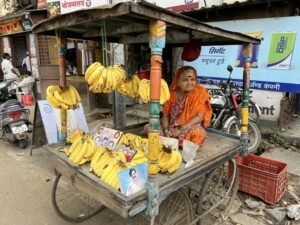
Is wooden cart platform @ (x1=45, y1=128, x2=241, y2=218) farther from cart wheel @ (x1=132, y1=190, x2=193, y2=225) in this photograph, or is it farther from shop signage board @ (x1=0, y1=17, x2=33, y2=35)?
shop signage board @ (x1=0, y1=17, x2=33, y2=35)

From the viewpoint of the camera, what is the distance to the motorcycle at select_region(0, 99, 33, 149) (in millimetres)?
5152

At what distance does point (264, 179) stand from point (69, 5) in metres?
6.53

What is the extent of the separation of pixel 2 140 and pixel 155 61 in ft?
17.2

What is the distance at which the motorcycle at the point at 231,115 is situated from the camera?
4695mm

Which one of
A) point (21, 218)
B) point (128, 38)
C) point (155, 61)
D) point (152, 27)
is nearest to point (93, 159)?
point (155, 61)

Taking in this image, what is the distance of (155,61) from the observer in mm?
1931

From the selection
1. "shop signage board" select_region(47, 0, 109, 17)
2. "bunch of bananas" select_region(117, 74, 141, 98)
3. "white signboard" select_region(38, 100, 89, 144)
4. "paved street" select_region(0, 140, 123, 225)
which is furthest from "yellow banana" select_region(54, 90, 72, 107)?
"shop signage board" select_region(47, 0, 109, 17)

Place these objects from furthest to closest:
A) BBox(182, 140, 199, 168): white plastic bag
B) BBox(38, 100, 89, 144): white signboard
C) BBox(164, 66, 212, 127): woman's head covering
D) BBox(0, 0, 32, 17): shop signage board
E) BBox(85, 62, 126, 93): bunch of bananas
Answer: BBox(0, 0, 32, 17): shop signage board
BBox(38, 100, 89, 144): white signboard
BBox(164, 66, 212, 127): woman's head covering
BBox(182, 140, 199, 168): white plastic bag
BBox(85, 62, 126, 93): bunch of bananas

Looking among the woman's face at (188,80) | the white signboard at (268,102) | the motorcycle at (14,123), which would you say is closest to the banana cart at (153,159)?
the woman's face at (188,80)

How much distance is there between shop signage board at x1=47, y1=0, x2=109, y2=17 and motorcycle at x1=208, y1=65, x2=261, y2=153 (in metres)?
3.56

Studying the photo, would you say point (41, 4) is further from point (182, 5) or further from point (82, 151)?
point (82, 151)

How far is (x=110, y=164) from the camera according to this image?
2225mm

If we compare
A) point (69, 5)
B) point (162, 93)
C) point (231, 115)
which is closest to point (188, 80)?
point (162, 93)

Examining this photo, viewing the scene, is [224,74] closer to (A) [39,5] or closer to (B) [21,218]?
(B) [21,218]
